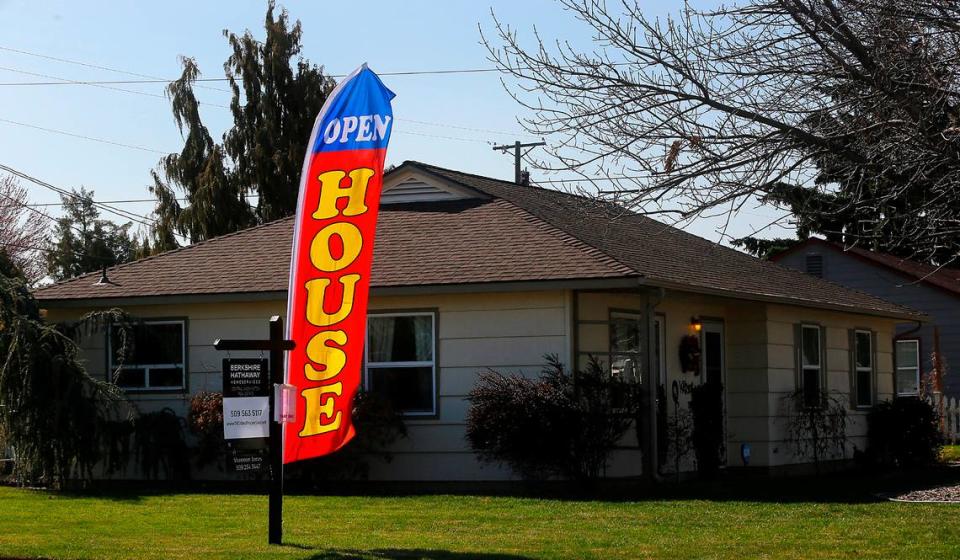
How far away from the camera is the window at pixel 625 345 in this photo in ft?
60.5

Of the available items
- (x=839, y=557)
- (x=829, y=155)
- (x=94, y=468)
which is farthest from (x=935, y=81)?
(x=94, y=468)

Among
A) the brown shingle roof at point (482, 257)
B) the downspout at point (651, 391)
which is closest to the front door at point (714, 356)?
the brown shingle roof at point (482, 257)

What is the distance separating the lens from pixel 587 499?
52.9 ft

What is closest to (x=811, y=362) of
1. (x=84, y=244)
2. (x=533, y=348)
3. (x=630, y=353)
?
(x=630, y=353)

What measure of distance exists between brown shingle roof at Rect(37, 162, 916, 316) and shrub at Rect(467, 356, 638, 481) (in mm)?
1391

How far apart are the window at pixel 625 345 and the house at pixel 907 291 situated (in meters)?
14.7

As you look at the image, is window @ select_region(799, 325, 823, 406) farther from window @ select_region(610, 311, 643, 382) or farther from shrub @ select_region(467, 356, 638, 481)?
shrub @ select_region(467, 356, 638, 481)

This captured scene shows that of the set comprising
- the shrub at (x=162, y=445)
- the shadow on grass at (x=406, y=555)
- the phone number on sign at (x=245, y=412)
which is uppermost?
the phone number on sign at (x=245, y=412)

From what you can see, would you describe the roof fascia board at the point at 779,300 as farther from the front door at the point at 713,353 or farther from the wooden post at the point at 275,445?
the wooden post at the point at 275,445

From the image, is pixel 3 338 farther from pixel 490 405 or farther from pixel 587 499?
pixel 587 499

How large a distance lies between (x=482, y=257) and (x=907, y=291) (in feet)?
59.1

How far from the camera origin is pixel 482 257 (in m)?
18.6

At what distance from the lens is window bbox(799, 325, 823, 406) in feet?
72.5

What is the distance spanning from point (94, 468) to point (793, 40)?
13.7 metres
